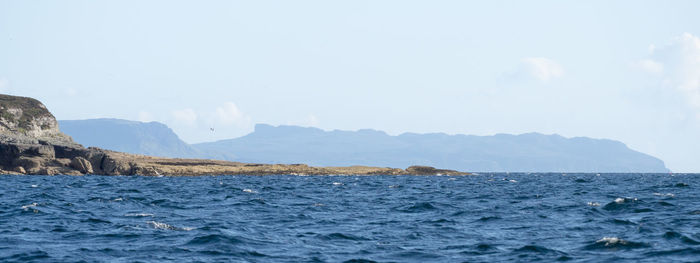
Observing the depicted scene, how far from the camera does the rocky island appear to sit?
12631 cm

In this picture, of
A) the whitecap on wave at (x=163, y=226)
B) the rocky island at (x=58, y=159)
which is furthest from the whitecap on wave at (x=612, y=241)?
the rocky island at (x=58, y=159)

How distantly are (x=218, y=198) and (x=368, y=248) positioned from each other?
2794cm

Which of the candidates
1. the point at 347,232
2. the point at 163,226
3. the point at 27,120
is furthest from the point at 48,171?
the point at 347,232

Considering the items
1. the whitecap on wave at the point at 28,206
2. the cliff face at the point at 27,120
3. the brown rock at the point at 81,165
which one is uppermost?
the cliff face at the point at 27,120

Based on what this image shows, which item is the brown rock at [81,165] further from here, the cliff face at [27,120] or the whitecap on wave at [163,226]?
the whitecap on wave at [163,226]

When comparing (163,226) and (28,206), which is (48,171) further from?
(163,226)

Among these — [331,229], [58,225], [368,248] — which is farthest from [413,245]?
[58,225]

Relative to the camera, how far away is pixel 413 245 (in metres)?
26.4

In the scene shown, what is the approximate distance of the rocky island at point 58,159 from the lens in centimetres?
12631

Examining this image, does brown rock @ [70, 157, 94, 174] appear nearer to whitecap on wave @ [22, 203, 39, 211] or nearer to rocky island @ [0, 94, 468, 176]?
rocky island @ [0, 94, 468, 176]

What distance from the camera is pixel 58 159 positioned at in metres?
129

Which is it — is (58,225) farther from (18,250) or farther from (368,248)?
(368,248)

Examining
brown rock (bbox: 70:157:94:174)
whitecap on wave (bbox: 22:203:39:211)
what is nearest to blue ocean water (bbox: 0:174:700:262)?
whitecap on wave (bbox: 22:203:39:211)

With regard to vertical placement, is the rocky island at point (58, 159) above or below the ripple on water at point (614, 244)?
above
